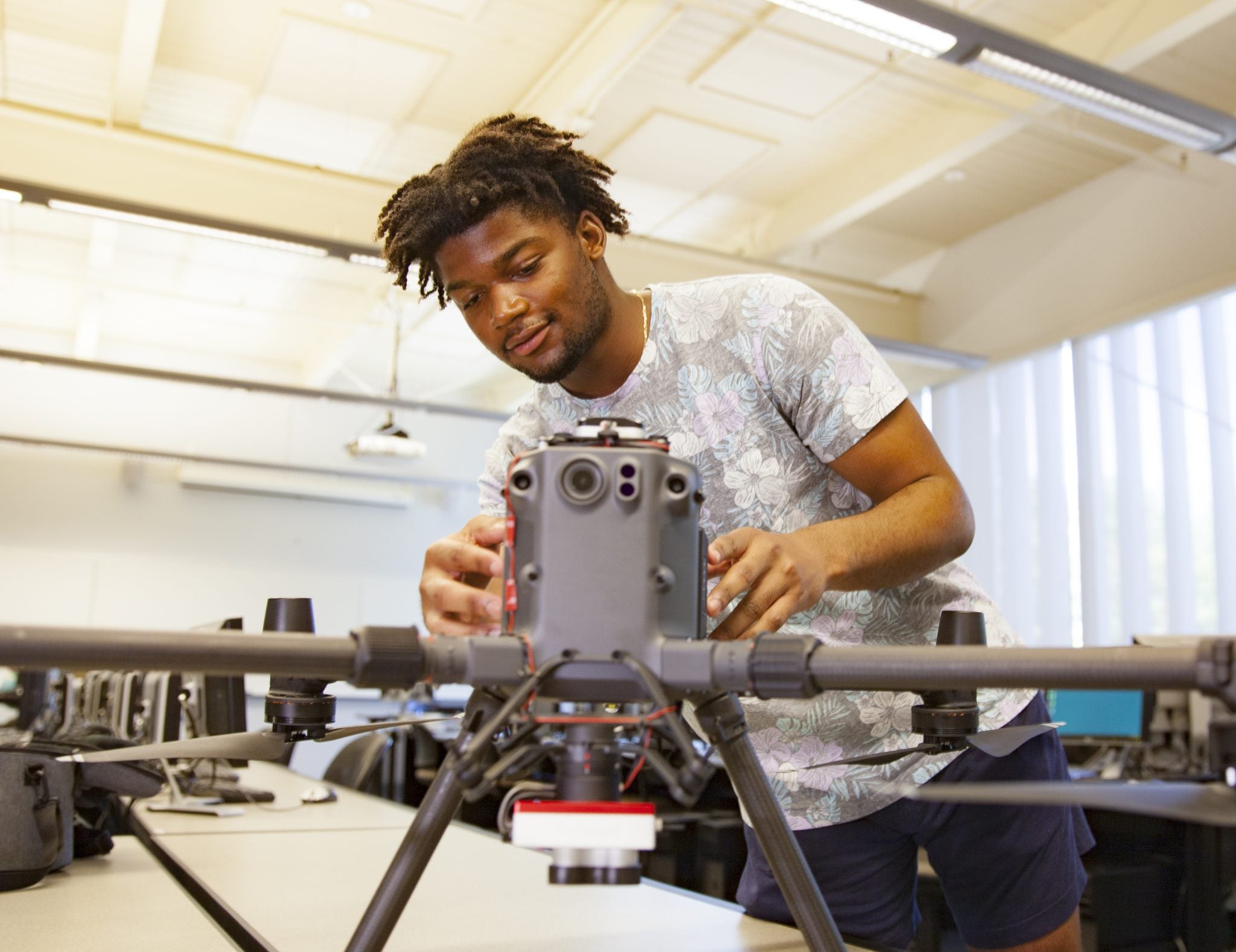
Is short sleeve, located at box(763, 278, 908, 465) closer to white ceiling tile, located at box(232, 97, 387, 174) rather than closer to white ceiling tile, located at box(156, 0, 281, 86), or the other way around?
white ceiling tile, located at box(156, 0, 281, 86)

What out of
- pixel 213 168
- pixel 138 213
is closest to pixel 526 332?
pixel 138 213

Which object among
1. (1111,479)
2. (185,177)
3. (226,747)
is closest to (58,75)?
(185,177)

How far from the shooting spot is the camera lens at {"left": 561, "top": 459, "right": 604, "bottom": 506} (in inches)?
24.6

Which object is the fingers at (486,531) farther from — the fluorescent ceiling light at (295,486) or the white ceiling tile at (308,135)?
the fluorescent ceiling light at (295,486)

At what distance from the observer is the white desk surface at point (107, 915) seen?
1057 millimetres

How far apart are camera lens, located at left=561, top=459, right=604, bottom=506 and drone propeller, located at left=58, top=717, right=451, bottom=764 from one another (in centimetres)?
28

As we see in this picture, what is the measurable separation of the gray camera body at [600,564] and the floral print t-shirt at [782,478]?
1.59 feet

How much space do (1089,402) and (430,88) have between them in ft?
Result: 12.7

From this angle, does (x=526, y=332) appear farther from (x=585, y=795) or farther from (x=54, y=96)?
(x=54, y=96)

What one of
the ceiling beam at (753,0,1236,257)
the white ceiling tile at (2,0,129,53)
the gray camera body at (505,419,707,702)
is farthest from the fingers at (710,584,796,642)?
the white ceiling tile at (2,0,129,53)

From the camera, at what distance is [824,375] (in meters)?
1.07

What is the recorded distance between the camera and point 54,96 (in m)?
5.64

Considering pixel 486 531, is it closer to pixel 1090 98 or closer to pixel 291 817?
pixel 291 817

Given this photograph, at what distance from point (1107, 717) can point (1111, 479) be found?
8.11 feet
